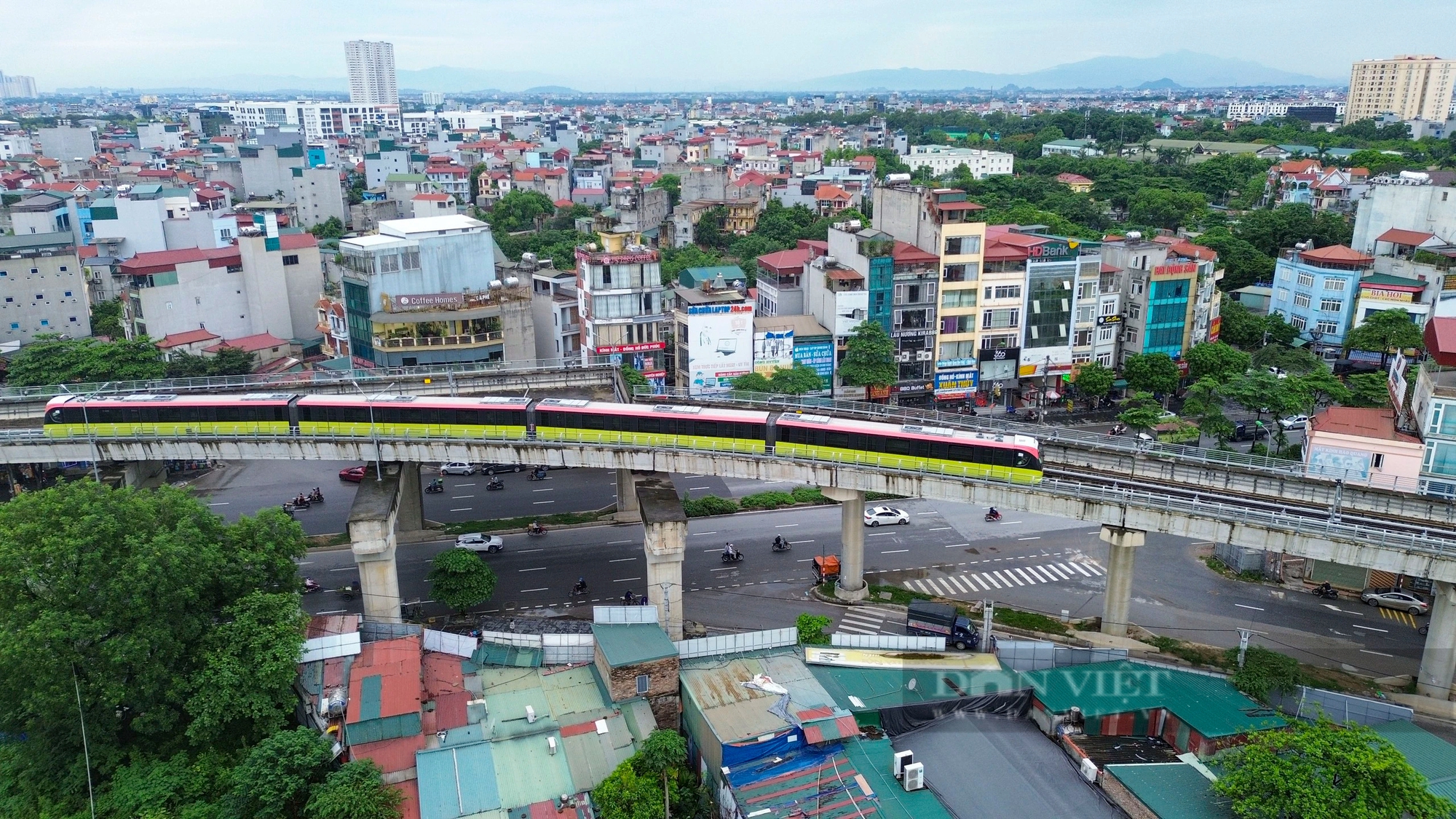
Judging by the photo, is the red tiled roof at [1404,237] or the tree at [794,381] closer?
the tree at [794,381]

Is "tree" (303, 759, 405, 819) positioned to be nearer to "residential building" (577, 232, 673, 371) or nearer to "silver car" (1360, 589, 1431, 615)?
"residential building" (577, 232, 673, 371)

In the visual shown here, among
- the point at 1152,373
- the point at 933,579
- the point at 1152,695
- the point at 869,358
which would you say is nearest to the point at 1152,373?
the point at 1152,373

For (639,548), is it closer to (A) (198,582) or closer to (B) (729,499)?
(B) (729,499)

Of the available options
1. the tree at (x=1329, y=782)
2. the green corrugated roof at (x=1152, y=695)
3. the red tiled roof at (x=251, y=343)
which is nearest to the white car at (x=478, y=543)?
the green corrugated roof at (x=1152, y=695)

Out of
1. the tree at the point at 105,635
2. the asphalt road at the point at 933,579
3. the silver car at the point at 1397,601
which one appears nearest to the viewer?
the tree at the point at 105,635

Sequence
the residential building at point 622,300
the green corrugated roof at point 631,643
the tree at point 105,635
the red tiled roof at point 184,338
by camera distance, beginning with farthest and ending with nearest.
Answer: the red tiled roof at point 184,338 < the residential building at point 622,300 < the green corrugated roof at point 631,643 < the tree at point 105,635

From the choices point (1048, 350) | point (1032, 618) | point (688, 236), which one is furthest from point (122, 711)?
point (688, 236)

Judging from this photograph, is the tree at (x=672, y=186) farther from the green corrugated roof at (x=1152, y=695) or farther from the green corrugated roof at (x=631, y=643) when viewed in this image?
the green corrugated roof at (x=1152, y=695)
